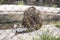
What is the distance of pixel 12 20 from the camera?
565cm

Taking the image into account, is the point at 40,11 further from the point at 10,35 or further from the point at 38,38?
the point at 38,38

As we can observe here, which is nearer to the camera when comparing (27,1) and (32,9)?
(32,9)

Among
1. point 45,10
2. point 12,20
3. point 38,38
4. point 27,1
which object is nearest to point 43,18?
point 45,10

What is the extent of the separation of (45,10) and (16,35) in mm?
914

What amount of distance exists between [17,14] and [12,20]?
214 millimetres

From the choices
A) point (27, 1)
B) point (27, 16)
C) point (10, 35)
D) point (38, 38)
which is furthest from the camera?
point (27, 1)

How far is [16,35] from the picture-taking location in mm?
4996

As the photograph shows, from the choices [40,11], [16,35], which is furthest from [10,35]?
[40,11]

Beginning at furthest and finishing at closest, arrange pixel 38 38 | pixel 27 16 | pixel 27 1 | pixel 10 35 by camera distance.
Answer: pixel 27 1
pixel 27 16
pixel 10 35
pixel 38 38

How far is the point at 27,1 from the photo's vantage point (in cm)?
712

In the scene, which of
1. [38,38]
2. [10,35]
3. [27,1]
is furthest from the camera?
[27,1]

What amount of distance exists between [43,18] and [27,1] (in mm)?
1853

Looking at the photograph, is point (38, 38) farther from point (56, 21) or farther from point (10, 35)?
point (56, 21)

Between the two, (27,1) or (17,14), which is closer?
(17,14)
